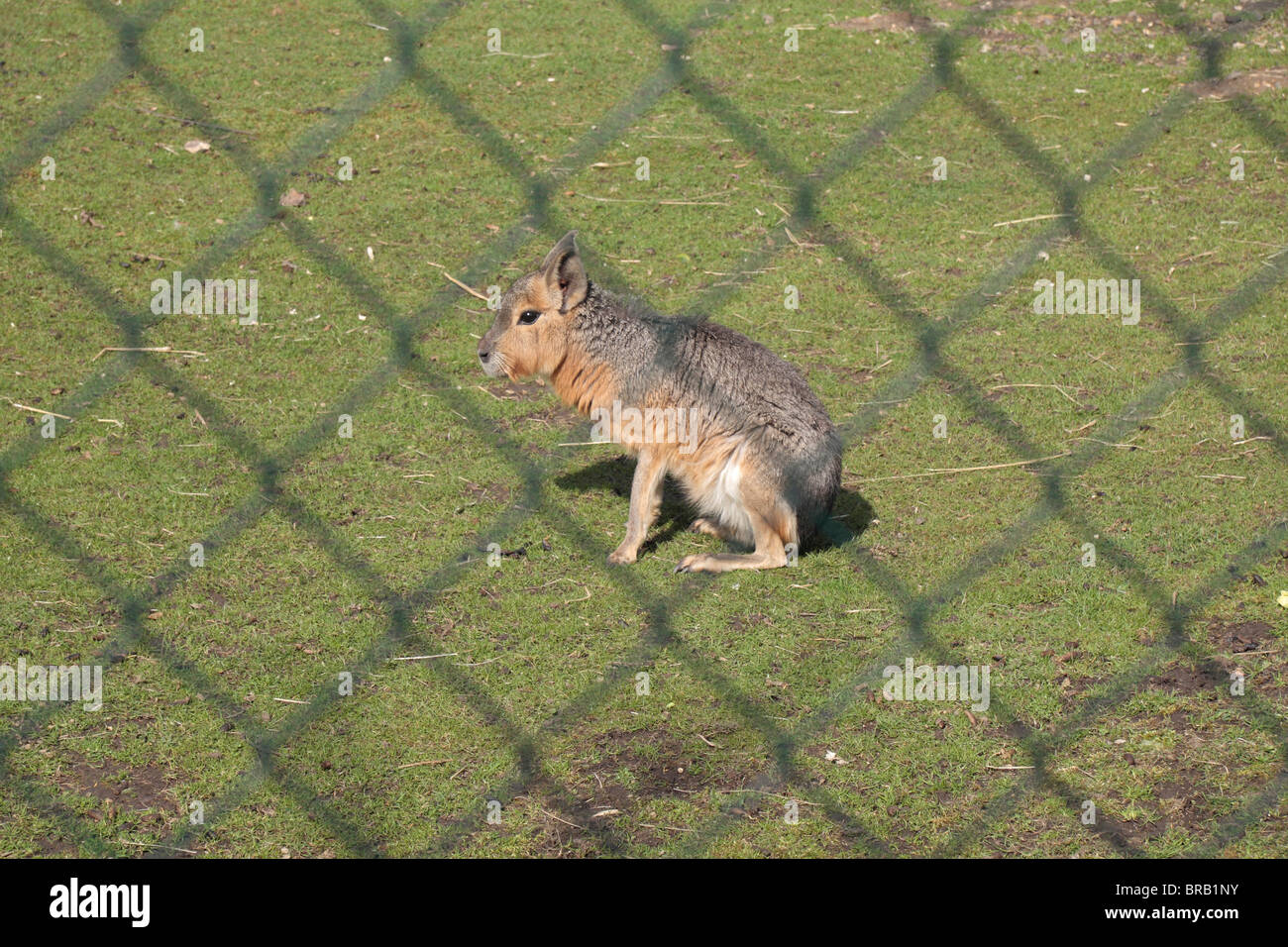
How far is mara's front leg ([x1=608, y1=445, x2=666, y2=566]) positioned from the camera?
15.2 ft

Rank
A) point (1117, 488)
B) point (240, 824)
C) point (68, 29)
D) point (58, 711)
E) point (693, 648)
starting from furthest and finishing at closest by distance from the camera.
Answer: point (68, 29) → point (1117, 488) → point (693, 648) → point (58, 711) → point (240, 824)

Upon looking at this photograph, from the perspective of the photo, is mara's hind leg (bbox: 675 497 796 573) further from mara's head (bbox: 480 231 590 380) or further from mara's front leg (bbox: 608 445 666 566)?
mara's head (bbox: 480 231 590 380)

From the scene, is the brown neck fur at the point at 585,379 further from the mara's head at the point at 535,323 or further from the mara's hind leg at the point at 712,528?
the mara's hind leg at the point at 712,528

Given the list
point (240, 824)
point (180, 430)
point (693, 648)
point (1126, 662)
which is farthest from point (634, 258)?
point (240, 824)

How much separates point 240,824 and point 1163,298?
14.2ft

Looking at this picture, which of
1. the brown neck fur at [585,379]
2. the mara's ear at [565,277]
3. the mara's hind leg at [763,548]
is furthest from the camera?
the brown neck fur at [585,379]

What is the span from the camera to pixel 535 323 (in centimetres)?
487

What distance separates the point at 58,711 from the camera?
3684 millimetres

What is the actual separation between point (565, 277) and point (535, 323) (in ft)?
0.63

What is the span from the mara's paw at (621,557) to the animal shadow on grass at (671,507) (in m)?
0.10

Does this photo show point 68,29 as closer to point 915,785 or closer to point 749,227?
point 749,227

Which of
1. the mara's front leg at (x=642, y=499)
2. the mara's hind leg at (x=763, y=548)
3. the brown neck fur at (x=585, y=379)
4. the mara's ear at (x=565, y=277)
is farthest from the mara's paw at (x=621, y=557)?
the mara's ear at (x=565, y=277)

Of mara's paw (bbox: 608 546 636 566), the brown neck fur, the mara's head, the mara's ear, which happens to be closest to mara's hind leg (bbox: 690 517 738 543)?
mara's paw (bbox: 608 546 636 566)

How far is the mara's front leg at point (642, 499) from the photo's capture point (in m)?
4.62
